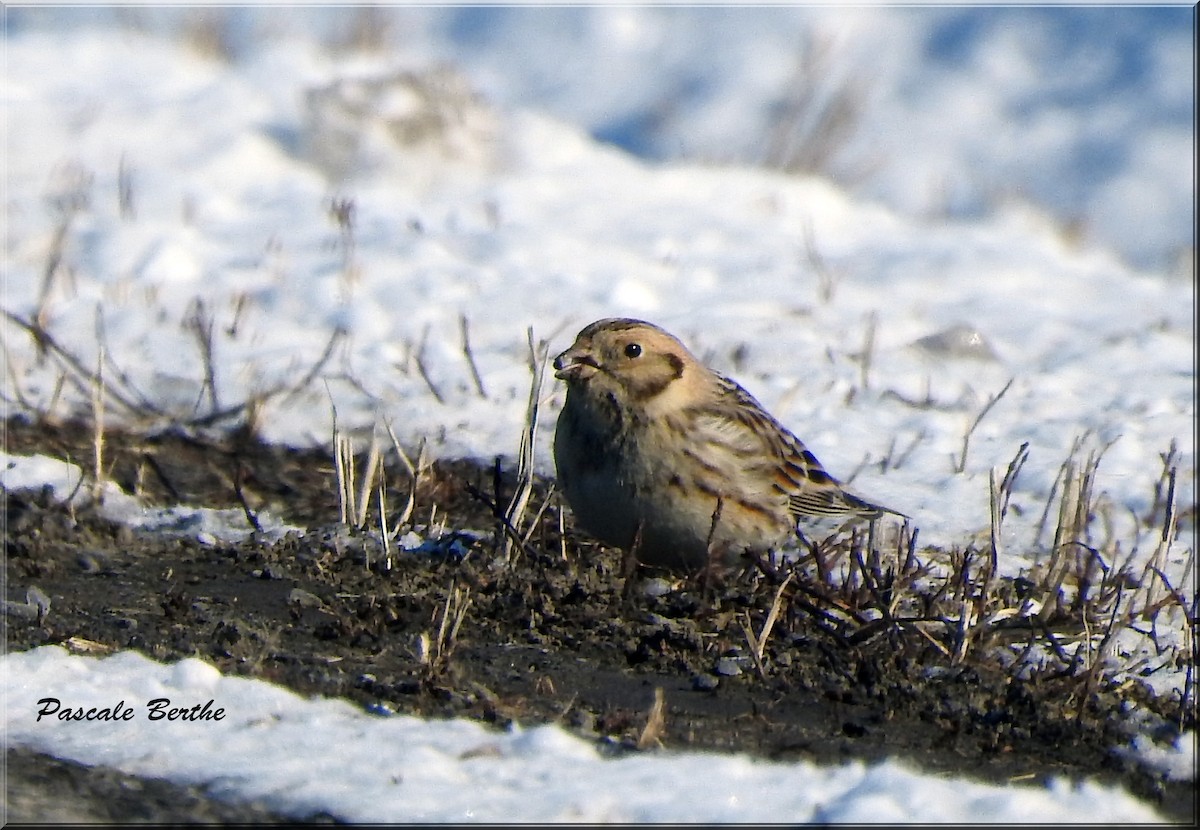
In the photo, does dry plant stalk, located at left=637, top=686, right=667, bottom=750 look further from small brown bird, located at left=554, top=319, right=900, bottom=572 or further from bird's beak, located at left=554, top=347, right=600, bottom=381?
bird's beak, located at left=554, top=347, right=600, bottom=381

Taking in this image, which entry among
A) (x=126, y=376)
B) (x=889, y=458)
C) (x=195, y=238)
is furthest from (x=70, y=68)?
(x=889, y=458)

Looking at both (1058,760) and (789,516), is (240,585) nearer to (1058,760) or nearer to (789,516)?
(789,516)

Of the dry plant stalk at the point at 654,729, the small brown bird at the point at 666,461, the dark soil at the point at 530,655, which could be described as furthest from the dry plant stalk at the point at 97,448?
the dry plant stalk at the point at 654,729

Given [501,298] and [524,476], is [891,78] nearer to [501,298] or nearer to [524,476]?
[501,298]

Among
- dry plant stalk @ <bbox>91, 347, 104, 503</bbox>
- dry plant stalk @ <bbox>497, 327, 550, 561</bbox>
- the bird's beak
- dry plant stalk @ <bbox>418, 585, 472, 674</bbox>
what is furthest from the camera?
dry plant stalk @ <bbox>91, 347, 104, 503</bbox>

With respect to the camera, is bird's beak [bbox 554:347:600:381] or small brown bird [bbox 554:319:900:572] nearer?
small brown bird [bbox 554:319:900:572]
